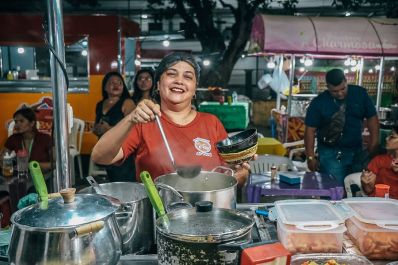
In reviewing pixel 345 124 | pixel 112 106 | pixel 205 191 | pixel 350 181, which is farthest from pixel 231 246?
pixel 112 106

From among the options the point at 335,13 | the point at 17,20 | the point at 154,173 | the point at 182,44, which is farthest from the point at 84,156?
the point at 182,44

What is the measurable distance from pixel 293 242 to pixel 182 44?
2088 centimetres

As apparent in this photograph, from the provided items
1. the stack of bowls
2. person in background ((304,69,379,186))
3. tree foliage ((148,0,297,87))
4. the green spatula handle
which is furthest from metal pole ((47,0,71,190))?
tree foliage ((148,0,297,87))

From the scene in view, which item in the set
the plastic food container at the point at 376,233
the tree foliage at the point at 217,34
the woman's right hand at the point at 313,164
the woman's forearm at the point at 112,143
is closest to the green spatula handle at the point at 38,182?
the woman's forearm at the point at 112,143

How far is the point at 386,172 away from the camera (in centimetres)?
341

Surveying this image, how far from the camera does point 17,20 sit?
6992mm

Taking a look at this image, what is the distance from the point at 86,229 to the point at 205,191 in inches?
19.0

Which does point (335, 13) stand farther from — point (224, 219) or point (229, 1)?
point (224, 219)

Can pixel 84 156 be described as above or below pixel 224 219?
below

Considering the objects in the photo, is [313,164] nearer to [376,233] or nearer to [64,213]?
[376,233]

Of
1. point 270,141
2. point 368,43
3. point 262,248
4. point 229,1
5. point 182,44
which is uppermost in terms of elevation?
point 229,1

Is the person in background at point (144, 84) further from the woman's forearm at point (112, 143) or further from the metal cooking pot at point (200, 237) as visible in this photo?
the metal cooking pot at point (200, 237)

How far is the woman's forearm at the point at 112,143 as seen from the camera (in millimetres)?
1782

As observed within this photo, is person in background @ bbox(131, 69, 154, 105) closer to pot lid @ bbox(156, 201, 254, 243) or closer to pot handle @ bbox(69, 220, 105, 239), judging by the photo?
pot lid @ bbox(156, 201, 254, 243)
